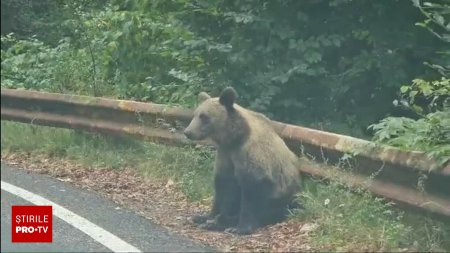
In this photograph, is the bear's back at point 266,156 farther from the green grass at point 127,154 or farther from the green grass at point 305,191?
the green grass at point 127,154

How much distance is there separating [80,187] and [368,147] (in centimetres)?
262

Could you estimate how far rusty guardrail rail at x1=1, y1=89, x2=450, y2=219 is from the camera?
5.93m

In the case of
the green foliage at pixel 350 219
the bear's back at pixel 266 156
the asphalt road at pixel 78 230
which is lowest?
the asphalt road at pixel 78 230

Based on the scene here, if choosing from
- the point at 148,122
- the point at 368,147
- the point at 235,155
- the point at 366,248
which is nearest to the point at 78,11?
the point at 148,122

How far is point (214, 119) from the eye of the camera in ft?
22.7

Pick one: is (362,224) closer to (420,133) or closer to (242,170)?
(420,133)

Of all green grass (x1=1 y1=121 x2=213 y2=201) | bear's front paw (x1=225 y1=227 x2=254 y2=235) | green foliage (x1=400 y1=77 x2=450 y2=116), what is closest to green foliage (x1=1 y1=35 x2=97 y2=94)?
green grass (x1=1 y1=121 x2=213 y2=201)

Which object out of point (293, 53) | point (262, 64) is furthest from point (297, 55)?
point (262, 64)

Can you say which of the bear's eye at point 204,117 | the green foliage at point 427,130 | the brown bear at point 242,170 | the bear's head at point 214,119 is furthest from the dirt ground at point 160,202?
the green foliage at point 427,130

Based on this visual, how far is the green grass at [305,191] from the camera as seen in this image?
19.4 ft

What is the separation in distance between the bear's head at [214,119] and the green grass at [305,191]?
82cm

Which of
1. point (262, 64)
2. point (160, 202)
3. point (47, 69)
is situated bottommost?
point (160, 202)

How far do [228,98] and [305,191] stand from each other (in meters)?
0.99

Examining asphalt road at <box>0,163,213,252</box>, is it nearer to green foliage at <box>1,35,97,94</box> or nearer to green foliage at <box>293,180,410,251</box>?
green foliage at <box>293,180,410,251</box>
